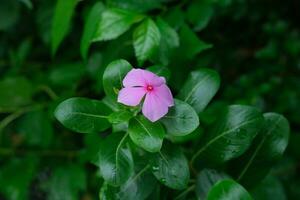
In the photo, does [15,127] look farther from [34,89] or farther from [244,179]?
[244,179]

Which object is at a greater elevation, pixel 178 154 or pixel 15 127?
pixel 178 154

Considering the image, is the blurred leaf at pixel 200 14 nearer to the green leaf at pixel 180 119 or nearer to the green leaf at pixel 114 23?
the green leaf at pixel 114 23

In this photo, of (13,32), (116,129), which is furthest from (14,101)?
(116,129)

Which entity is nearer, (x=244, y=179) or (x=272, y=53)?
(x=244, y=179)

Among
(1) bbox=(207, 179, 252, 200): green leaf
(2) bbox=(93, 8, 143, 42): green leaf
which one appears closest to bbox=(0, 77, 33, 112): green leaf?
(2) bbox=(93, 8, 143, 42): green leaf

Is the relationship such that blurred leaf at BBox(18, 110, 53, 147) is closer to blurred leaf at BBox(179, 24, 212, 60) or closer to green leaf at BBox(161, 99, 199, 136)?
blurred leaf at BBox(179, 24, 212, 60)

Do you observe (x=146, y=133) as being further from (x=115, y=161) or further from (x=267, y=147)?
(x=267, y=147)

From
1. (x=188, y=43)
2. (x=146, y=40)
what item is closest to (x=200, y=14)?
(x=188, y=43)
